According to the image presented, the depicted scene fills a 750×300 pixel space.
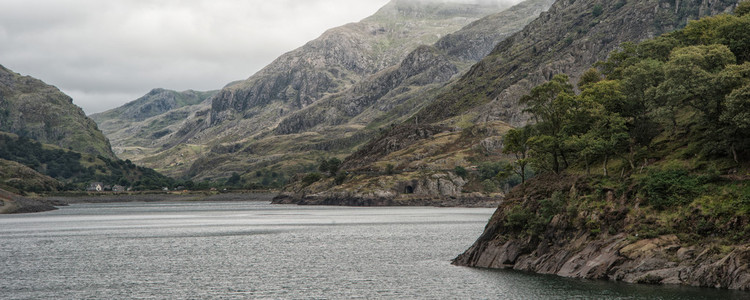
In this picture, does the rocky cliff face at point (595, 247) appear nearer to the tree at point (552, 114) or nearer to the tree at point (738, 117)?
the tree at point (552, 114)

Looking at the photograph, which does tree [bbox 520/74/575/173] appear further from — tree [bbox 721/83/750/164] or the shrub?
tree [bbox 721/83/750/164]

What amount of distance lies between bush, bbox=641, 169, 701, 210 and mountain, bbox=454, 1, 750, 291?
4.5 inches

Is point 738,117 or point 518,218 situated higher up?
point 738,117

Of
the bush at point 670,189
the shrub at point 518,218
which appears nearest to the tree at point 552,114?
the shrub at point 518,218

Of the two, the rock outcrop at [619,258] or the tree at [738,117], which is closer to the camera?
the rock outcrop at [619,258]

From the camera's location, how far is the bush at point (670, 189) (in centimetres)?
7056

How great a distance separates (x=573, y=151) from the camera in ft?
341

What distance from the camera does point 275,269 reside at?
89188mm

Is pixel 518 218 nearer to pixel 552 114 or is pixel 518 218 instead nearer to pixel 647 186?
pixel 647 186

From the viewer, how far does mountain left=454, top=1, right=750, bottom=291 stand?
63.8 meters

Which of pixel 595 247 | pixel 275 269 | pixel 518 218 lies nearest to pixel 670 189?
pixel 595 247

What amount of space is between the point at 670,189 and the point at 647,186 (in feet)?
8.12

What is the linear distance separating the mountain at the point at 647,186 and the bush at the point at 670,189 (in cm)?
11

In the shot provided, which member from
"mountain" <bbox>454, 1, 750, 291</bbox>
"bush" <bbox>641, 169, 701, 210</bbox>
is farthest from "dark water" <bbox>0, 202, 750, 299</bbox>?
"bush" <bbox>641, 169, 701, 210</bbox>
